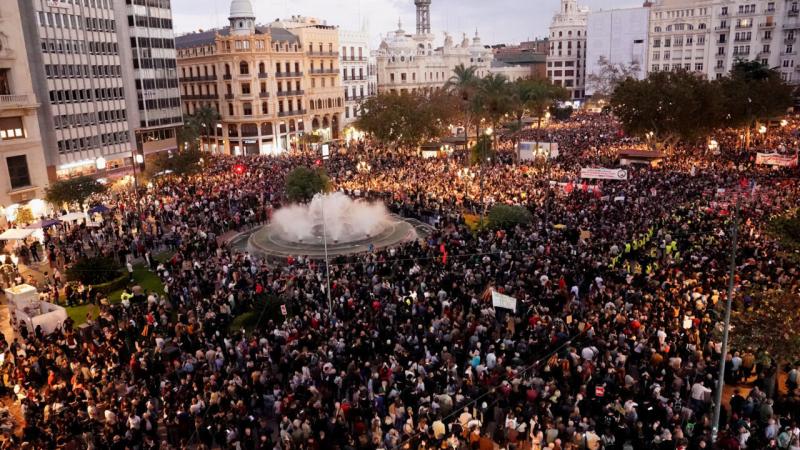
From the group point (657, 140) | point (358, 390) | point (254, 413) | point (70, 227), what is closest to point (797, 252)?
point (358, 390)

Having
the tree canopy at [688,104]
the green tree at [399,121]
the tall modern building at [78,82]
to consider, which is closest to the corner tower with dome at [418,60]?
the green tree at [399,121]

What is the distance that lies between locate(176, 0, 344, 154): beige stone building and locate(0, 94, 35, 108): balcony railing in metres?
27.6

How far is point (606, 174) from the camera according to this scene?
34.8 metres

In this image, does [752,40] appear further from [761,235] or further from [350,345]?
[350,345]

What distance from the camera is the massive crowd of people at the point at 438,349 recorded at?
12742 millimetres

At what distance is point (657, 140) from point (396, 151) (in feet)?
76.7

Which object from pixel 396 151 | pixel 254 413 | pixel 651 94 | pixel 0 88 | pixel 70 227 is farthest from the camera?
pixel 396 151

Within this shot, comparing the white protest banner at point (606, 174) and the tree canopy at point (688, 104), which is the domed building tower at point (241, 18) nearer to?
the tree canopy at point (688, 104)

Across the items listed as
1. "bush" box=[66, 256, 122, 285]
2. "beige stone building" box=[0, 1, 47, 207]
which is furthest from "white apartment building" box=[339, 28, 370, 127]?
"bush" box=[66, 256, 122, 285]

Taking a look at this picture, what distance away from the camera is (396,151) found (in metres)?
57.5

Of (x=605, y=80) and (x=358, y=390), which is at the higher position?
(x=605, y=80)

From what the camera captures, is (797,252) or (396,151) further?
(396,151)

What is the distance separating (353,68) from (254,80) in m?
20.2

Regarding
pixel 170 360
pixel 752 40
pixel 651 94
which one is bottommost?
pixel 170 360
